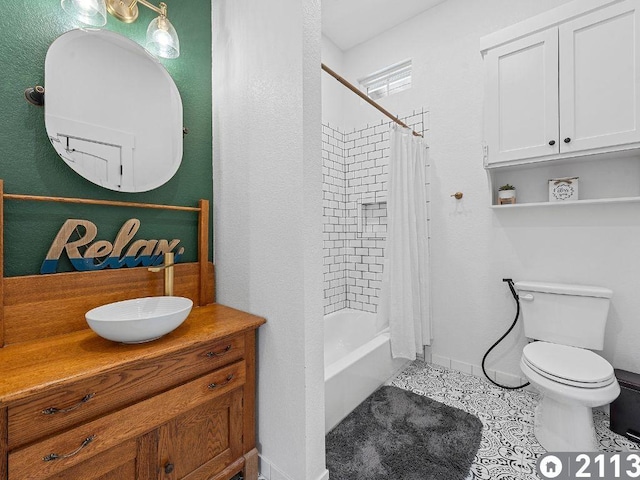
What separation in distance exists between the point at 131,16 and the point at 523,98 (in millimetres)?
2335

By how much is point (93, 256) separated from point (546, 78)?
9.03 feet

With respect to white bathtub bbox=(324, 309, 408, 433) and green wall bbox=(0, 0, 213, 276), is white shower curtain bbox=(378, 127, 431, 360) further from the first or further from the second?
green wall bbox=(0, 0, 213, 276)

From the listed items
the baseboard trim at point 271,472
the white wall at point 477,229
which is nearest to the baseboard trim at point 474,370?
the white wall at point 477,229

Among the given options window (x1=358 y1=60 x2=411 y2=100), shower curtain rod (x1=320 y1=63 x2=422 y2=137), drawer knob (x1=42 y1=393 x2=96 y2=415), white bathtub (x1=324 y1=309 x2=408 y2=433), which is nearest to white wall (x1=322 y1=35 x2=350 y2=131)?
window (x1=358 y1=60 x2=411 y2=100)

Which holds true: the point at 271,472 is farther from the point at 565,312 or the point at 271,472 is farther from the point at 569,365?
the point at 565,312

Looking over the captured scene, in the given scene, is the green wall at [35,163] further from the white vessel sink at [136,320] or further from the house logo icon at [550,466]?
the house logo icon at [550,466]

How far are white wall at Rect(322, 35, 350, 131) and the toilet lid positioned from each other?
2.54 meters

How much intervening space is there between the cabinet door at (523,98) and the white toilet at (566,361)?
96 centimetres

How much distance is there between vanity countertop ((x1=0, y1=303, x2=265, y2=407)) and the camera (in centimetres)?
83

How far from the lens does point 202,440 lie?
1229 millimetres

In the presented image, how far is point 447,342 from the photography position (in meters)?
2.59

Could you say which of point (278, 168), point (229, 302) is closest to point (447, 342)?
point (229, 302)

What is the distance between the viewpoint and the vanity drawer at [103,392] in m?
0.82

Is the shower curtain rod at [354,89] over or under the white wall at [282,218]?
over
